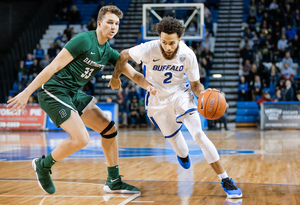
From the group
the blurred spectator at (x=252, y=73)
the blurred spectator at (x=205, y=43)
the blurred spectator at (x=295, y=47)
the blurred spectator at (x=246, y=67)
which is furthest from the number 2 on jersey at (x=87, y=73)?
the blurred spectator at (x=295, y=47)

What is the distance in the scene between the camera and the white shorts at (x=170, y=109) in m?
4.82

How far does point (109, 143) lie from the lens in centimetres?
502

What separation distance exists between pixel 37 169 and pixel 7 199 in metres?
0.49

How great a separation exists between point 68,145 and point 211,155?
1540mm

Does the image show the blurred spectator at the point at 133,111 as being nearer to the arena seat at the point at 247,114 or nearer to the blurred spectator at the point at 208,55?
the blurred spectator at the point at 208,55

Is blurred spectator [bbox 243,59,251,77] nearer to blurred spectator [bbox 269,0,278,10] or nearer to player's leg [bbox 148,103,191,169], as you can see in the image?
blurred spectator [bbox 269,0,278,10]

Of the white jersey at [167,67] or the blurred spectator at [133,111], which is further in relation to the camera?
the blurred spectator at [133,111]

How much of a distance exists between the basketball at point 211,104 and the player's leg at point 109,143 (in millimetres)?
1135

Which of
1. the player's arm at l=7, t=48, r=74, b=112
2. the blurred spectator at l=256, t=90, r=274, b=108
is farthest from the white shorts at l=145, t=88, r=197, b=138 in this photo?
the blurred spectator at l=256, t=90, r=274, b=108

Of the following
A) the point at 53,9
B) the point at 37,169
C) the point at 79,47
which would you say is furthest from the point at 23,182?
the point at 53,9

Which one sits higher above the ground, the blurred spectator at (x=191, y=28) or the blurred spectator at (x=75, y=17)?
the blurred spectator at (x=75, y=17)

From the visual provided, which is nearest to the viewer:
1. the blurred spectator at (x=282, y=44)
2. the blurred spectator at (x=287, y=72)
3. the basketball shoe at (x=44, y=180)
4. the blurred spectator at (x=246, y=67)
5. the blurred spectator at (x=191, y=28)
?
the basketball shoe at (x=44, y=180)

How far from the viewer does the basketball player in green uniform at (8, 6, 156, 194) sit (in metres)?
4.44

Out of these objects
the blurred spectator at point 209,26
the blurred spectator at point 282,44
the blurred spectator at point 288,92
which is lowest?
the blurred spectator at point 288,92
